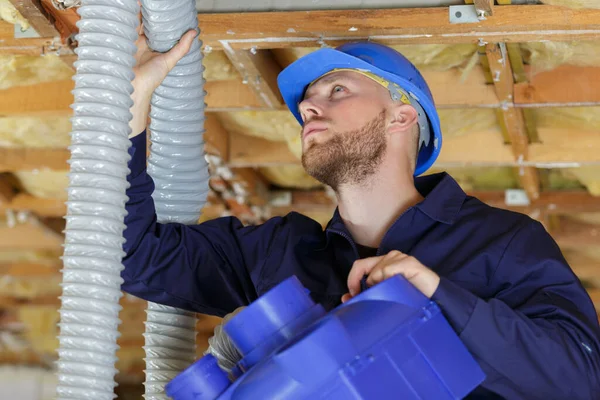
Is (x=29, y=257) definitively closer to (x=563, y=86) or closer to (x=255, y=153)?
(x=255, y=153)

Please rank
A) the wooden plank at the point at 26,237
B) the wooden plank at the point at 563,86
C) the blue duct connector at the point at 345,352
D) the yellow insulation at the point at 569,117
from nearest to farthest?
the blue duct connector at the point at 345,352
the wooden plank at the point at 563,86
the yellow insulation at the point at 569,117
the wooden plank at the point at 26,237

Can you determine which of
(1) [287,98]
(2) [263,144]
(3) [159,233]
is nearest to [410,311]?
(3) [159,233]

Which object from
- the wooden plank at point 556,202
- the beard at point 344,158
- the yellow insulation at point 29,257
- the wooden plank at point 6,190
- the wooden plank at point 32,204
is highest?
the beard at point 344,158

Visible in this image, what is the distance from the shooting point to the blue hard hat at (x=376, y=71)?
7.00 feet

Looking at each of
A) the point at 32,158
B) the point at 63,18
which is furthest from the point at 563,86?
the point at 32,158

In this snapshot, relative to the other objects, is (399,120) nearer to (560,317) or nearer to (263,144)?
(560,317)

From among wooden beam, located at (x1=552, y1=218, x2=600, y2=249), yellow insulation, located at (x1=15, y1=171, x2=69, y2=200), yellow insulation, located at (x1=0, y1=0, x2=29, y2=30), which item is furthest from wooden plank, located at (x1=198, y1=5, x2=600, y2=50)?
wooden beam, located at (x1=552, y1=218, x2=600, y2=249)

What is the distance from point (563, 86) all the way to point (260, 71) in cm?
107

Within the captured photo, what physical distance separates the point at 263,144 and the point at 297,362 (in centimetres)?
270

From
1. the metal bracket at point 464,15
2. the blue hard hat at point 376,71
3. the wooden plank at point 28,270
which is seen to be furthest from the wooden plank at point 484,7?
the wooden plank at point 28,270

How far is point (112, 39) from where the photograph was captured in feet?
5.43

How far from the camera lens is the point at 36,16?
8.28 feet

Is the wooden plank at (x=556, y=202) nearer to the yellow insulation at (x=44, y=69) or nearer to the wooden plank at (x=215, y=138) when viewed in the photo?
the wooden plank at (x=215, y=138)

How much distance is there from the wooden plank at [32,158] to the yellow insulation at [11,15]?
1305mm
